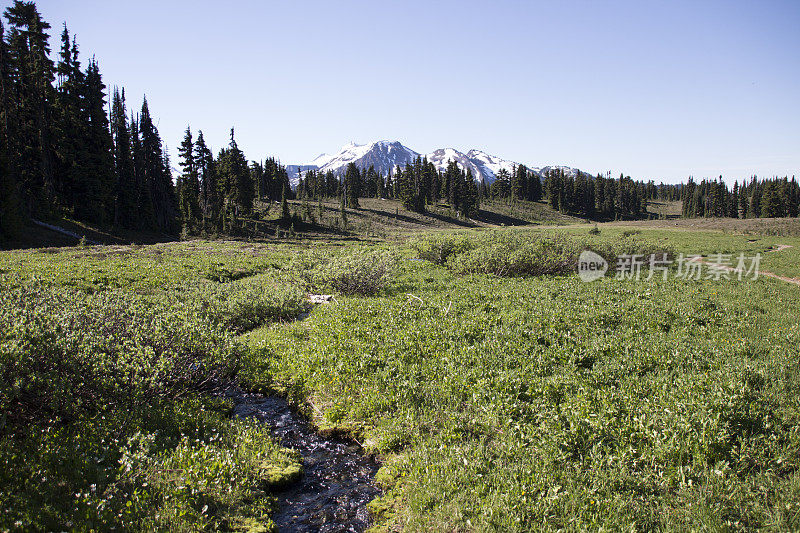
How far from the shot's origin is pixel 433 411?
8570 mm

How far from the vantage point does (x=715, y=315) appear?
14.1 m

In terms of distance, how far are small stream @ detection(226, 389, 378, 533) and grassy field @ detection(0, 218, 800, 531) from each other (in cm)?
35

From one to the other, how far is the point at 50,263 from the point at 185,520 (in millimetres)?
23947

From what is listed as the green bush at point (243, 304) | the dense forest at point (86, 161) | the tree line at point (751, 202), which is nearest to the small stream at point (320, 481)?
the green bush at point (243, 304)

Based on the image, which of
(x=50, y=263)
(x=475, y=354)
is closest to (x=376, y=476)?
(x=475, y=354)

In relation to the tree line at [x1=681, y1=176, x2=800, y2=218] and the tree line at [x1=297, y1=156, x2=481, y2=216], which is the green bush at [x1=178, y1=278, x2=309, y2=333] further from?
the tree line at [x1=681, y1=176, x2=800, y2=218]

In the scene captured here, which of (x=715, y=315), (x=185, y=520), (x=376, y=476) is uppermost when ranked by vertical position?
(x=715, y=315)

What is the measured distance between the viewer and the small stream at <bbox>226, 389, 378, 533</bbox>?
6.38 meters

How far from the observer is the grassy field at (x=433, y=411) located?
560 cm

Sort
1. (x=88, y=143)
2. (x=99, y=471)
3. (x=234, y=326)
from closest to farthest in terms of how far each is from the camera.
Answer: (x=99, y=471) < (x=234, y=326) < (x=88, y=143)

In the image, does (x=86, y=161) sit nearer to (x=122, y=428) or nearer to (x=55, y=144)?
(x=55, y=144)

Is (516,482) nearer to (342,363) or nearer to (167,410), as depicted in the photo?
(342,363)

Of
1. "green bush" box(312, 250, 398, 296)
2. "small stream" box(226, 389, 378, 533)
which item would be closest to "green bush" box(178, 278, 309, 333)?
"green bush" box(312, 250, 398, 296)

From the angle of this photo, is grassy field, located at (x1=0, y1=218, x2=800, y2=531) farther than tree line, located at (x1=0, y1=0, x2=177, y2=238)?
No
